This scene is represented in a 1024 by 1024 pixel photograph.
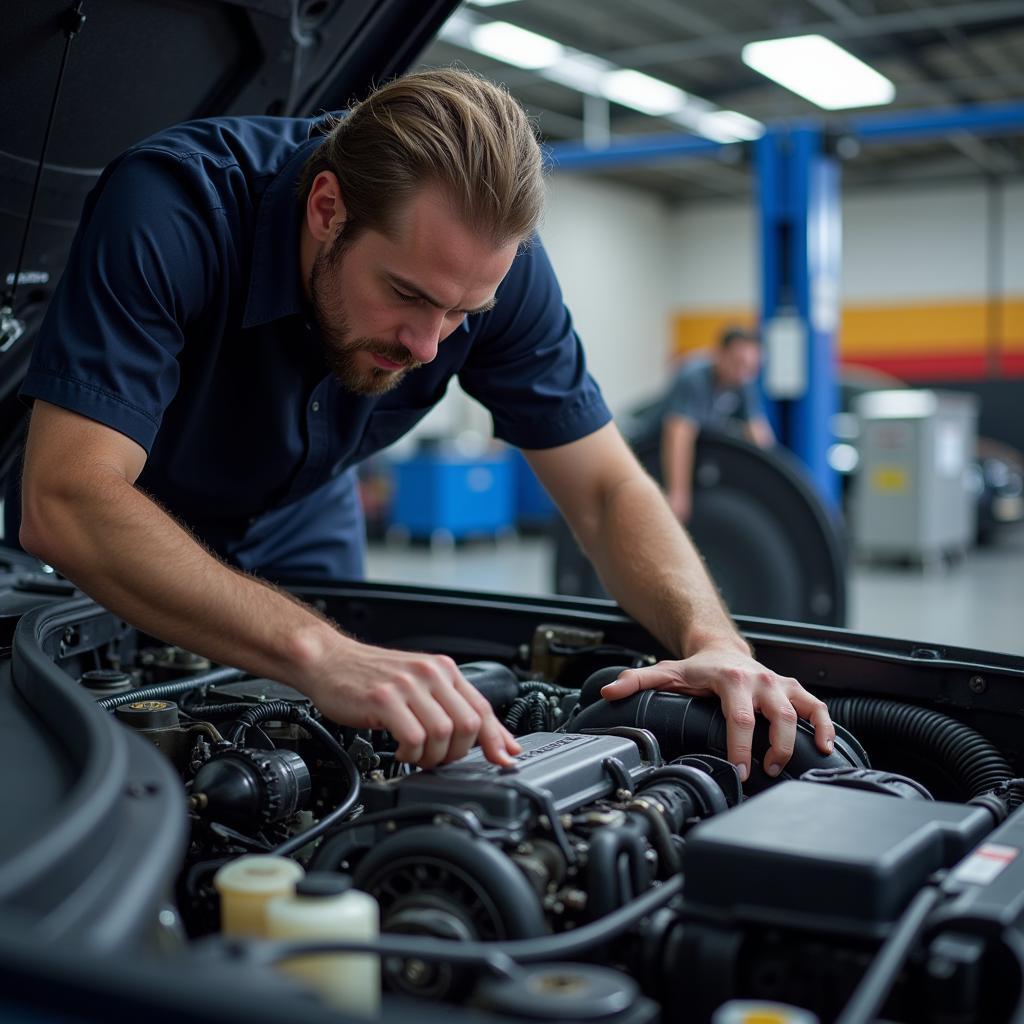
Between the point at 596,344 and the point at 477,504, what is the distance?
539 cm

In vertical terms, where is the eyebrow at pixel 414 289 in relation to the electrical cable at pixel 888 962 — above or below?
above

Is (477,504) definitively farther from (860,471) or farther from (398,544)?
(860,471)

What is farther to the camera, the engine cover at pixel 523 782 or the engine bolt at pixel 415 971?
the engine cover at pixel 523 782

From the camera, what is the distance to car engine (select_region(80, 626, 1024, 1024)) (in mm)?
823

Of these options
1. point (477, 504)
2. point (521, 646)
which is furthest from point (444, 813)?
point (477, 504)

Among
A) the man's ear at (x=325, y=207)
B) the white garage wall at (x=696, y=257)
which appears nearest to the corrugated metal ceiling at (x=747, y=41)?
the white garage wall at (x=696, y=257)

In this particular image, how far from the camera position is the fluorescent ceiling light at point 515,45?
26.5 ft

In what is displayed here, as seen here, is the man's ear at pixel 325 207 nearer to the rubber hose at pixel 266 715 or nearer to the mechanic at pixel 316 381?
the mechanic at pixel 316 381

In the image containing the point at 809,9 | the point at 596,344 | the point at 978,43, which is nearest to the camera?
the point at 809,9

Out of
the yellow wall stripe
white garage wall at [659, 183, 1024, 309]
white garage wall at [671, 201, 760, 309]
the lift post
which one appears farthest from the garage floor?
white garage wall at [671, 201, 760, 309]

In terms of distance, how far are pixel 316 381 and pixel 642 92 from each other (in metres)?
8.84

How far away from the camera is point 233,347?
5.57 feet

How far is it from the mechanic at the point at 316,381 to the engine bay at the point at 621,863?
7 centimetres

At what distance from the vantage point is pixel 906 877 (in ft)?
2.95
